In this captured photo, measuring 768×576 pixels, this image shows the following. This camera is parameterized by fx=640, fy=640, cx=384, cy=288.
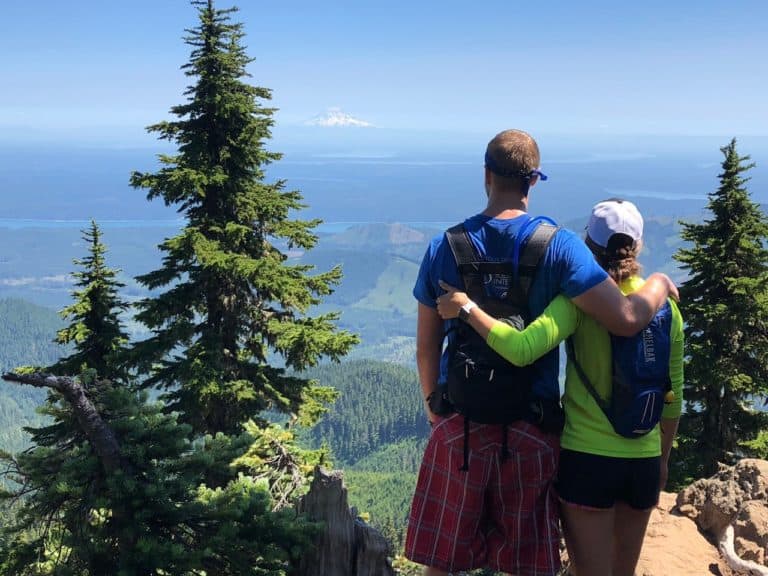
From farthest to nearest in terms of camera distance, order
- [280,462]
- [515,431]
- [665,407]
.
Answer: [280,462], [665,407], [515,431]

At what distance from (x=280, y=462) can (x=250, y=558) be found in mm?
4097

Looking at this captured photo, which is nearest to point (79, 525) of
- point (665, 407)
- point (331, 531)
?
point (331, 531)

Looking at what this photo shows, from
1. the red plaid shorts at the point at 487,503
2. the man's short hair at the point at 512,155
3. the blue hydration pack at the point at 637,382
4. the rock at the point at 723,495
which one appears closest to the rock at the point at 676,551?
the rock at the point at 723,495

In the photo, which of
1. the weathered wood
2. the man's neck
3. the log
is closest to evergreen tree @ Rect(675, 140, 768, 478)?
the log

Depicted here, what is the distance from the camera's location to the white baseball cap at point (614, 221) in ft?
11.3

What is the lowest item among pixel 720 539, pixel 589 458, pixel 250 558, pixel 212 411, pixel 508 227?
pixel 212 411

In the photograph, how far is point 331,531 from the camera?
4.82 m

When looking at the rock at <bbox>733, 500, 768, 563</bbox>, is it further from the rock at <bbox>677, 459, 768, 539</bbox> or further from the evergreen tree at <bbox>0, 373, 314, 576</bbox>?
the evergreen tree at <bbox>0, 373, 314, 576</bbox>

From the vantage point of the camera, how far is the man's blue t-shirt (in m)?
3.26

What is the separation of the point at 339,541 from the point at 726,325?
43.5 feet

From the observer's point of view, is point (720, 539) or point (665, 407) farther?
point (720, 539)

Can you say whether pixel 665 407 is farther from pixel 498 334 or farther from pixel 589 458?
→ pixel 498 334

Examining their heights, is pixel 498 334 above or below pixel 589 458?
above

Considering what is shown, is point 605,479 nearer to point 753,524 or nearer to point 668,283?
point 668,283
